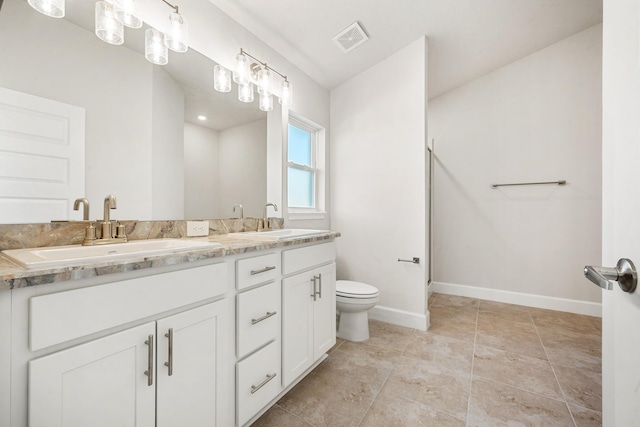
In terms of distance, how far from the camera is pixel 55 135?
41.1 inches

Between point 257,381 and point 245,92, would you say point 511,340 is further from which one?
point 245,92

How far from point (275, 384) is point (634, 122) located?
1.53 metres

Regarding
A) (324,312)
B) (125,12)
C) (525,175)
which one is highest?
(125,12)

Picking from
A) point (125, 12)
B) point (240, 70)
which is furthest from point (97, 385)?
point (240, 70)

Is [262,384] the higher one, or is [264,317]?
[264,317]

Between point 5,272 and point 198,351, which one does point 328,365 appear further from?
point 5,272

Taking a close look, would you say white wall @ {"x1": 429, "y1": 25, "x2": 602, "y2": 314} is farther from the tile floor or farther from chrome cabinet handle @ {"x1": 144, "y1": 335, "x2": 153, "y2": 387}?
chrome cabinet handle @ {"x1": 144, "y1": 335, "x2": 153, "y2": 387}

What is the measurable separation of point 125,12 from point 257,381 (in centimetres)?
179

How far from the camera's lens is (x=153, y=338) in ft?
2.74

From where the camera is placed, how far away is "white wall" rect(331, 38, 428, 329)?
7.77 ft

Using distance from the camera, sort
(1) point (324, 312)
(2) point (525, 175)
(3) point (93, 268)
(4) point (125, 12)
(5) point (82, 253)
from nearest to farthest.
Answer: (3) point (93, 268) < (5) point (82, 253) < (4) point (125, 12) < (1) point (324, 312) < (2) point (525, 175)

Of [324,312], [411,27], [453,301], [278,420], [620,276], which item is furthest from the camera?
[453,301]

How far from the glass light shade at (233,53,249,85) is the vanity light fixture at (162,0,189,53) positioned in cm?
38

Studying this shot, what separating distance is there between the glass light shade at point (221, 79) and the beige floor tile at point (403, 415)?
207 cm
